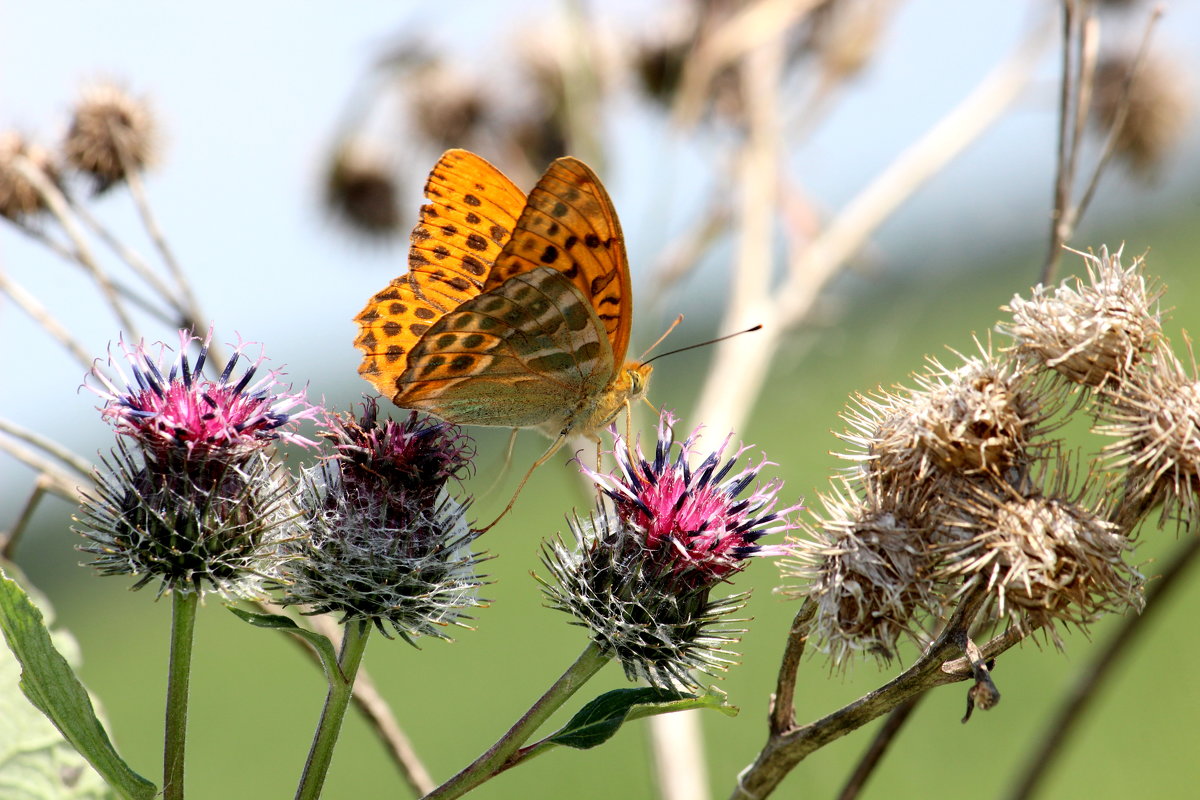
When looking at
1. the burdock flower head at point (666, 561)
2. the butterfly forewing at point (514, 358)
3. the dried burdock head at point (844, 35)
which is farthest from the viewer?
the dried burdock head at point (844, 35)

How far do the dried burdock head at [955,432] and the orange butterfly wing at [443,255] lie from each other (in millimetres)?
1126

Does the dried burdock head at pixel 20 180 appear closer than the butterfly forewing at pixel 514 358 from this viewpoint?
No

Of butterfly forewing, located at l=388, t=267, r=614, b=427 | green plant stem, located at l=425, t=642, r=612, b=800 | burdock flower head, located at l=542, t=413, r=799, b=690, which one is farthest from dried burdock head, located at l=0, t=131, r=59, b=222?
green plant stem, located at l=425, t=642, r=612, b=800

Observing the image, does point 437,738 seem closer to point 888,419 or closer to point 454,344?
point 454,344

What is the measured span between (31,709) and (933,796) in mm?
4925

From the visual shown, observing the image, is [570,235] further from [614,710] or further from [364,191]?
[364,191]

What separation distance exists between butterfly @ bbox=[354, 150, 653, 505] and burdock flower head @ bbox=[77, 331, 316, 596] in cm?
33

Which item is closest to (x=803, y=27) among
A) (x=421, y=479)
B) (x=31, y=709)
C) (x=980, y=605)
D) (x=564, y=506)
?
(x=421, y=479)

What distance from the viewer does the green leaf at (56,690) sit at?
158cm

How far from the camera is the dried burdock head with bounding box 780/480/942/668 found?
1.62m

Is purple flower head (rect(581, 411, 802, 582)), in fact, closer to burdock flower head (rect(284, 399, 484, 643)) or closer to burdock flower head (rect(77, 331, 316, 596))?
burdock flower head (rect(284, 399, 484, 643))

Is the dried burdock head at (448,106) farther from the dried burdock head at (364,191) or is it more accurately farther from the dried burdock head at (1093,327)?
the dried burdock head at (1093,327)

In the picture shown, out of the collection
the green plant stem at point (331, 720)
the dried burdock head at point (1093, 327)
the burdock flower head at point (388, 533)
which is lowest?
the green plant stem at point (331, 720)

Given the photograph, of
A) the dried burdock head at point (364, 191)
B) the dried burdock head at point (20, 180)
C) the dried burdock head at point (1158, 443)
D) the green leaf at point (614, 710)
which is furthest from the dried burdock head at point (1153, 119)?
the dried burdock head at point (20, 180)
